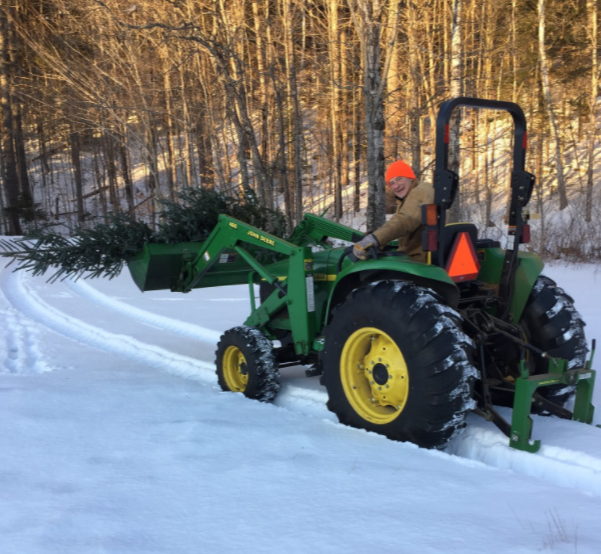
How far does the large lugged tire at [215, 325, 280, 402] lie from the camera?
4.49 m

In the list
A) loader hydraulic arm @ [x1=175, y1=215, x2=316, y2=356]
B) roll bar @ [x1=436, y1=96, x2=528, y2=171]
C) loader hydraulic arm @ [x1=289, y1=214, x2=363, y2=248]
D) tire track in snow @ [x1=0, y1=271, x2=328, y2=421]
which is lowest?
tire track in snow @ [x1=0, y1=271, x2=328, y2=421]

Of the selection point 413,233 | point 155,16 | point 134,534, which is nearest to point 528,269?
point 413,233

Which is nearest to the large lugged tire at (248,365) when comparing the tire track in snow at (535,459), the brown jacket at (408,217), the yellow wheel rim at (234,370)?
the yellow wheel rim at (234,370)

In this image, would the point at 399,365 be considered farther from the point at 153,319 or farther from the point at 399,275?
the point at 153,319

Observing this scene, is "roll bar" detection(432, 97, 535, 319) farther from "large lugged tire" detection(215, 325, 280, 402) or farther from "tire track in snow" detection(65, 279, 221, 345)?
"tire track in snow" detection(65, 279, 221, 345)

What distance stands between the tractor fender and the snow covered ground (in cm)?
88

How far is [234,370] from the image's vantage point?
4.86 meters

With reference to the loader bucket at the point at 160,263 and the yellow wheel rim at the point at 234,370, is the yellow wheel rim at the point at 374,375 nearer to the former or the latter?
the yellow wheel rim at the point at 234,370

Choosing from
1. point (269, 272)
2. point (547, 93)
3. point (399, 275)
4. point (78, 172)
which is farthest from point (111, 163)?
point (399, 275)

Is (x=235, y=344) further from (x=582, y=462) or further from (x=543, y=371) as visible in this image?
(x=582, y=462)

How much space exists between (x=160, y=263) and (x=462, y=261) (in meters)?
2.87

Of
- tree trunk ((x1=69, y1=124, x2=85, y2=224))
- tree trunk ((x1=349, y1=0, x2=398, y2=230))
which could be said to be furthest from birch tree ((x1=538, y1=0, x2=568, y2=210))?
tree trunk ((x1=69, y1=124, x2=85, y2=224))

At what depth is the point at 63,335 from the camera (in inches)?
281

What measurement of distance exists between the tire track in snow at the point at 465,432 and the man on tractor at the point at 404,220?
122 centimetres
